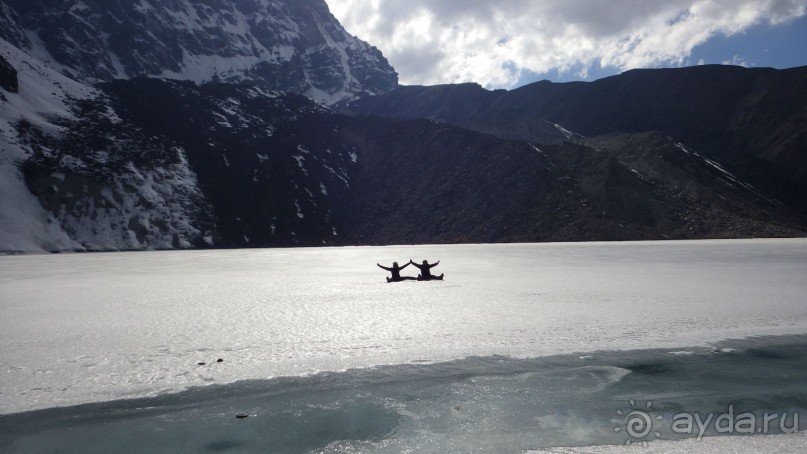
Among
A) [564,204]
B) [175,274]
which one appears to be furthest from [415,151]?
[175,274]

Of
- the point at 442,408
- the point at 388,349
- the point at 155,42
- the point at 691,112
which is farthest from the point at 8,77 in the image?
the point at 691,112

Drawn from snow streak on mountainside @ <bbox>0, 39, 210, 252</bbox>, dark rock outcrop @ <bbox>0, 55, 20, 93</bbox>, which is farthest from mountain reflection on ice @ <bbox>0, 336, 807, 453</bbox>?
dark rock outcrop @ <bbox>0, 55, 20, 93</bbox>

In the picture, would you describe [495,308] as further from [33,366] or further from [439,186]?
[439,186]

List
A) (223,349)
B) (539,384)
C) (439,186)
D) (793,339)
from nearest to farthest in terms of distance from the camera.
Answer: (539,384) < (223,349) < (793,339) < (439,186)

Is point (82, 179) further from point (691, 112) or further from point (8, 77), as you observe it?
point (691, 112)

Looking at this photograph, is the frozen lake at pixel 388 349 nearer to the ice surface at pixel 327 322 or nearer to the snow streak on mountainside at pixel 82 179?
the ice surface at pixel 327 322

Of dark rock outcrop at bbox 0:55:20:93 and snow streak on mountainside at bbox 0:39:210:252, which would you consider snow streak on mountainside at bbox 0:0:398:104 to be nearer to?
dark rock outcrop at bbox 0:55:20:93
